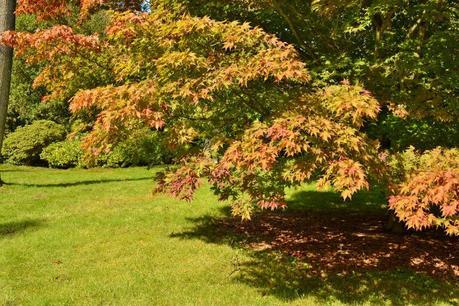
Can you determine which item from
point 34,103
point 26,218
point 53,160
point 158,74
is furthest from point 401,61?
point 34,103

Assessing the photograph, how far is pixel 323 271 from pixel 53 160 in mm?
20053

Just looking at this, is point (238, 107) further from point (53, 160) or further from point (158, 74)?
point (53, 160)

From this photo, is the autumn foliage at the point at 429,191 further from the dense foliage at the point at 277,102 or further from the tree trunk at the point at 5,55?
the tree trunk at the point at 5,55

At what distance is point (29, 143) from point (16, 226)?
16370 millimetres

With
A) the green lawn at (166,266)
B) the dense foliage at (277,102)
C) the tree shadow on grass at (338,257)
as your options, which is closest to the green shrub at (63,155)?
the green lawn at (166,266)

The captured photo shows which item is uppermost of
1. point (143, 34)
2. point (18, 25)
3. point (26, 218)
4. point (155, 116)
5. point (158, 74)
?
point (18, 25)

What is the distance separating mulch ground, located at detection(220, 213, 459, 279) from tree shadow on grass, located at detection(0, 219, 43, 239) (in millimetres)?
4092

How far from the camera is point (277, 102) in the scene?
6.16 metres

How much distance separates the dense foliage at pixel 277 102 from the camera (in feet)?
18.1

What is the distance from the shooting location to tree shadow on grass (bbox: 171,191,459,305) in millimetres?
7273

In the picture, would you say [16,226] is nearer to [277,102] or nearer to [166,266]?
[166,266]

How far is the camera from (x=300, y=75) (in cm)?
552

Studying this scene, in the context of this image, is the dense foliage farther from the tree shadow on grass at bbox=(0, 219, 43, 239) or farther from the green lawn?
the tree shadow on grass at bbox=(0, 219, 43, 239)

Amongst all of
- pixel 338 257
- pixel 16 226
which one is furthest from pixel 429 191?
pixel 16 226
